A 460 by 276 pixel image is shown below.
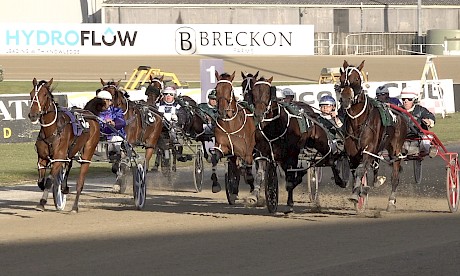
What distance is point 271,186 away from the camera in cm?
1511

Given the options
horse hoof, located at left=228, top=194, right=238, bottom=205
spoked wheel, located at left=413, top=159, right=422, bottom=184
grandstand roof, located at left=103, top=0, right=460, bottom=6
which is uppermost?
grandstand roof, located at left=103, top=0, right=460, bottom=6

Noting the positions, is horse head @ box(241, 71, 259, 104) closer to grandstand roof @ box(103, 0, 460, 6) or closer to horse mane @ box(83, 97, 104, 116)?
horse mane @ box(83, 97, 104, 116)

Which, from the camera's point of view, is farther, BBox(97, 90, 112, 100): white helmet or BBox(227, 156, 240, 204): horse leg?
BBox(97, 90, 112, 100): white helmet

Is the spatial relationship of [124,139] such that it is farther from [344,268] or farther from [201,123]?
[344,268]

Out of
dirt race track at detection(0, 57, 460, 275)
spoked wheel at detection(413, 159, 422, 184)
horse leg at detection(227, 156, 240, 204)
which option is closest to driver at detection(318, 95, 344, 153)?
dirt race track at detection(0, 57, 460, 275)

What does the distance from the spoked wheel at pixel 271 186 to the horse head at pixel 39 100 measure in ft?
9.64

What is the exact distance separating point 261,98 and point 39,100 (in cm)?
281

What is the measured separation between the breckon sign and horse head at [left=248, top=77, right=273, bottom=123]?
40.9 metres

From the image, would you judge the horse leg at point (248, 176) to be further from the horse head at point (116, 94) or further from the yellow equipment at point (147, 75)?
the yellow equipment at point (147, 75)

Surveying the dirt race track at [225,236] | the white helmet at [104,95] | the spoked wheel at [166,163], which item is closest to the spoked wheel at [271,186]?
the dirt race track at [225,236]

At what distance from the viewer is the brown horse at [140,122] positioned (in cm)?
1877

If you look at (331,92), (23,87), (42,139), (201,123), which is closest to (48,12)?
(23,87)

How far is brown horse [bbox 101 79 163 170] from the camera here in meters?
18.8

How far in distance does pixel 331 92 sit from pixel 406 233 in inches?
891
